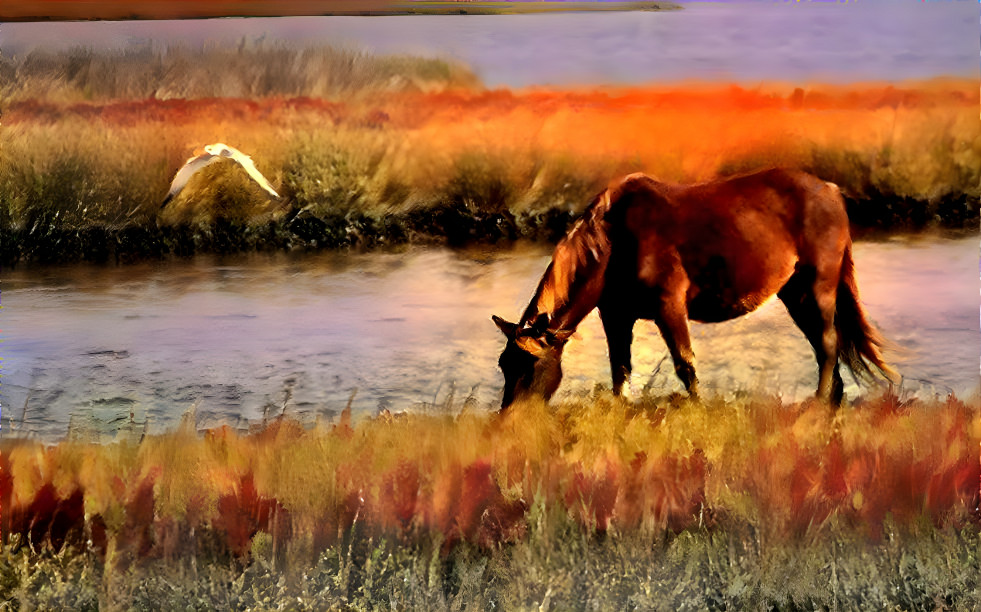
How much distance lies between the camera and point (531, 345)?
4.59 meters

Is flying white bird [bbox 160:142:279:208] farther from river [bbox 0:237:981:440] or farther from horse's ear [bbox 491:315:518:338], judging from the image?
horse's ear [bbox 491:315:518:338]

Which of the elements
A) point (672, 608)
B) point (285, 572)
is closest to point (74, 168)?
point (285, 572)

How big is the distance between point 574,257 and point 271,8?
1.60 m

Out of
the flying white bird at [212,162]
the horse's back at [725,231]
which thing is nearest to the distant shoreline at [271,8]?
the flying white bird at [212,162]

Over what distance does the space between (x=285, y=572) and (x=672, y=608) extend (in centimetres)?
148

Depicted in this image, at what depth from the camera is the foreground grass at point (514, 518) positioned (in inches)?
171

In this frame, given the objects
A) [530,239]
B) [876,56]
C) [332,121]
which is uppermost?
[876,56]

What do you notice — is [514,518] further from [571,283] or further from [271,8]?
[271,8]

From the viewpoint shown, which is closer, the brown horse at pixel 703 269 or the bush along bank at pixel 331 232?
the brown horse at pixel 703 269

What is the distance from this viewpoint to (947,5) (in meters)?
4.71

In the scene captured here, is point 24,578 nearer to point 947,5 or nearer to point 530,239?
point 530,239

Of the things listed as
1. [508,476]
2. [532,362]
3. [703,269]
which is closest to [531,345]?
[532,362]

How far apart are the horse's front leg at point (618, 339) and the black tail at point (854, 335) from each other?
0.86 meters

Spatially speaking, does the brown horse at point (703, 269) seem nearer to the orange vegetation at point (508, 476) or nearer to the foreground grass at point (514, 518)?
the orange vegetation at point (508, 476)
